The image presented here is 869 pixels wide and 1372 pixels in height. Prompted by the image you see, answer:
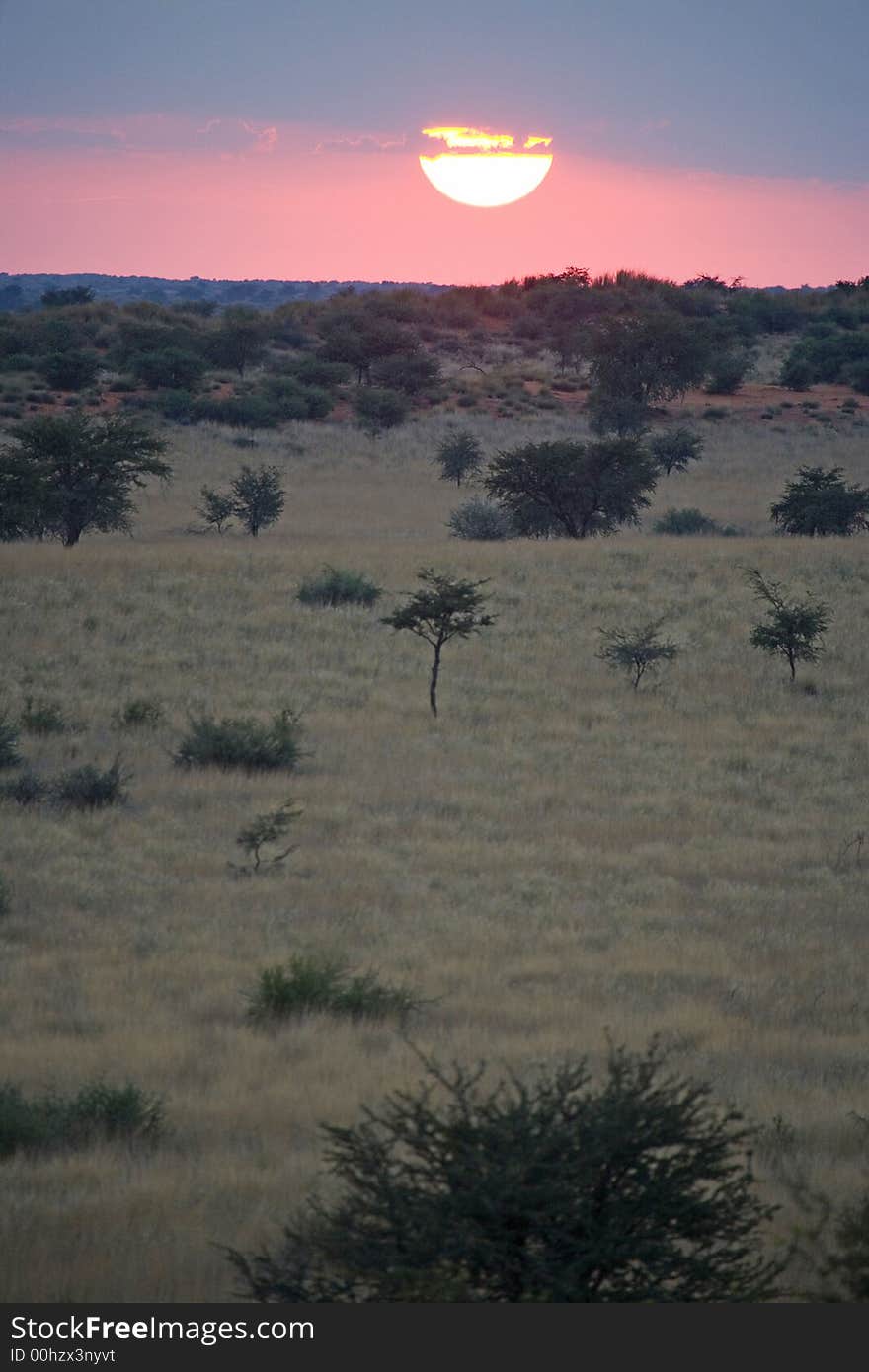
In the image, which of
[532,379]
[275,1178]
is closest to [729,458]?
[532,379]

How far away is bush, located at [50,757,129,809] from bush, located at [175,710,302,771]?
165 cm

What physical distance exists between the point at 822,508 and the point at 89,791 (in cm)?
2777

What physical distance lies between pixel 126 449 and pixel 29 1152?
26.6 m

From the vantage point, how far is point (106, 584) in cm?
2473

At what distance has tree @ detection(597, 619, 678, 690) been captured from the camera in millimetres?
20266

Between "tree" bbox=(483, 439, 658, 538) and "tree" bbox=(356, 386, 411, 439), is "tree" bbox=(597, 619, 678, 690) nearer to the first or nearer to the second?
"tree" bbox=(483, 439, 658, 538)

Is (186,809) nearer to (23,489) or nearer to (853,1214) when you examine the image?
(853,1214)

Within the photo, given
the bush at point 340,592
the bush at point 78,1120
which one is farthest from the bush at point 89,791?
the bush at point 340,592

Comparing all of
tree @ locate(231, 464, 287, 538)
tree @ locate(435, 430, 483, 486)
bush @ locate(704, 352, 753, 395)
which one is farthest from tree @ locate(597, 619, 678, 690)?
bush @ locate(704, 352, 753, 395)

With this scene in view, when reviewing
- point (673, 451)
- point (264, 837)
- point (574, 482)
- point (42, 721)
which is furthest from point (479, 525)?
point (264, 837)

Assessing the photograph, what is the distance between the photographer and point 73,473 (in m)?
31.0

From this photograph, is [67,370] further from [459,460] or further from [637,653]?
[637,653]

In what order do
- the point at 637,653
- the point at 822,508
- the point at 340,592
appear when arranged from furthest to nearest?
the point at 822,508
the point at 340,592
the point at 637,653

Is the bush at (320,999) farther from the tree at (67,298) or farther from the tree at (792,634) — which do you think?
the tree at (67,298)
